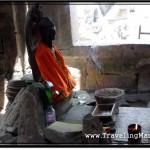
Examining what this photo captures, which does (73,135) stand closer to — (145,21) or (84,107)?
(84,107)

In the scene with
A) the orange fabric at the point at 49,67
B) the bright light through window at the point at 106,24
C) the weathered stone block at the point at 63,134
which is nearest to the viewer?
the weathered stone block at the point at 63,134

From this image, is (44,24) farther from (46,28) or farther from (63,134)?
(63,134)

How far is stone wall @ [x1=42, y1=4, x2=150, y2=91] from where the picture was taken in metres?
3.74

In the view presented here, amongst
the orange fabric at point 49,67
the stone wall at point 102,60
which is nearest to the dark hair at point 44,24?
the orange fabric at point 49,67

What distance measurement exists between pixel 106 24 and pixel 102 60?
476 mm

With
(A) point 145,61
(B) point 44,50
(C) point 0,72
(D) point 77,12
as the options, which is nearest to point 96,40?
(D) point 77,12

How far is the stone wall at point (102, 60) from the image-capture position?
374 centimetres

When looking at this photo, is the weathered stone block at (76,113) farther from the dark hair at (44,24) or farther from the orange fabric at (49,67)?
the dark hair at (44,24)

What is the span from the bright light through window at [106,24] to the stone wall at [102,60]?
0.29 feet

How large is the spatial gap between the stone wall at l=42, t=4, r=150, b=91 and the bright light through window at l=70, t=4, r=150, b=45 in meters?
0.09

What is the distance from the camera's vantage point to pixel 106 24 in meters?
3.92

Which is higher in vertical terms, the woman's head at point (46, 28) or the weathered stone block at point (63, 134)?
the woman's head at point (46, 28)

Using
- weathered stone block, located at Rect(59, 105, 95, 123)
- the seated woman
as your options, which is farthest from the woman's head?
weathered stone block, located at Rect(59, 105, 95, 123)

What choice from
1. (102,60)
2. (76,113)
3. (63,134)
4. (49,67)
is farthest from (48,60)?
(102,60)
